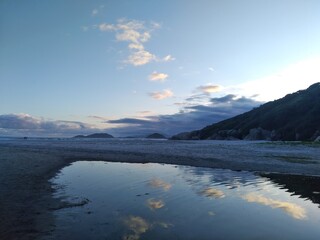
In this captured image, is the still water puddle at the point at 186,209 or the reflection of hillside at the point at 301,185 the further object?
the reflection of hillside at the point at 301,185

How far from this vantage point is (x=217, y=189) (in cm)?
2103

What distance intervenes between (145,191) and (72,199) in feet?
15.6

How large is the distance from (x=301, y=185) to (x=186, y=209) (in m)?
12.5

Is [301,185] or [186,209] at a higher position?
[301,185]

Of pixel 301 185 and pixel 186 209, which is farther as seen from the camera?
pixel 301 185

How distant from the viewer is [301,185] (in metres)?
23.7

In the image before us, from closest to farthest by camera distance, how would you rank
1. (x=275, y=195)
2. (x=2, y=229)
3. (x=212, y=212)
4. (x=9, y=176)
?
(x=2, y=229), (x=212, y=212), (x=275, y=195), (x=9, y=176)

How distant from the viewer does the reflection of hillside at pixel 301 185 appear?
19.7 m

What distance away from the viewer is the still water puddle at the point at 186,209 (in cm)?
1186

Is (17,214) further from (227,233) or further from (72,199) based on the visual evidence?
(227,233)

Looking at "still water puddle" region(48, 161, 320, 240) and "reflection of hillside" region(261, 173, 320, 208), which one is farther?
"reflection of hillside" region(261, 173, 320, 208)

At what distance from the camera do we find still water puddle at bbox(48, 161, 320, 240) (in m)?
11.9

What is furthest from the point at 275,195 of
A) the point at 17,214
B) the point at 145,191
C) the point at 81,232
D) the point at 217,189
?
the point at 17,214

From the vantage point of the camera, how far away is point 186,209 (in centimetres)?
1540
